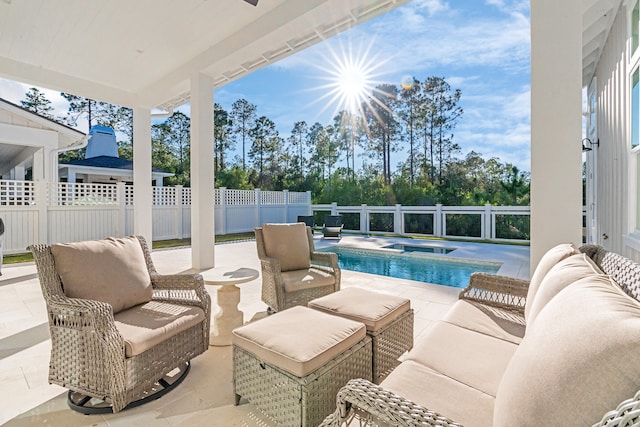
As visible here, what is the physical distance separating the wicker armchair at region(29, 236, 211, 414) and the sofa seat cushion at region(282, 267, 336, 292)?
1.09 m

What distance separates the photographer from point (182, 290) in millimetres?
2430

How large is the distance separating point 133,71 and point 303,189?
1473cm

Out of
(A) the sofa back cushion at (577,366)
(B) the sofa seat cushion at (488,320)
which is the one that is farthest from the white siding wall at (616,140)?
(A) the sofa back cushion at (577,366)

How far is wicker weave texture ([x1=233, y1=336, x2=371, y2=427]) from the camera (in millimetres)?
1511

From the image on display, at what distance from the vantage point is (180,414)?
1828 millimetres

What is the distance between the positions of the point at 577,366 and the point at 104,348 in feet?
6.83

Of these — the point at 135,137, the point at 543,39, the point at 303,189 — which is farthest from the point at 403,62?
the point at 543,39

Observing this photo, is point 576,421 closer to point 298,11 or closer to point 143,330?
point 143,330

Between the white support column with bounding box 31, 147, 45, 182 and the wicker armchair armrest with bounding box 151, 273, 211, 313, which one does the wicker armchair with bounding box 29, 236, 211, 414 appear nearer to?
the wicker armchair armrest with bounding box 151, 273, 211, 313

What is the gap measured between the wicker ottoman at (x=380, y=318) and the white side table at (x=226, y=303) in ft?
2.75

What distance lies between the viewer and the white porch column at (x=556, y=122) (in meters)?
2.41

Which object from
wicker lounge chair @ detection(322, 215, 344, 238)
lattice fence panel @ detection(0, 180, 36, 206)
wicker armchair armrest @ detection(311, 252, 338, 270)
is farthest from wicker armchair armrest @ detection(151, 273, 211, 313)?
wicker lounge chair @ detection(322, 215, 344, 238)

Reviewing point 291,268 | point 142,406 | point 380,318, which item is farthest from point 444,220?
point 142,406

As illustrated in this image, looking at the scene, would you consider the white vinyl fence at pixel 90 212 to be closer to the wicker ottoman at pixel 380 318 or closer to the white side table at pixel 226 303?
the white side table at pixel 226 303
